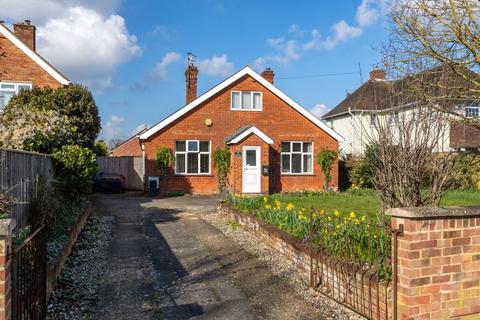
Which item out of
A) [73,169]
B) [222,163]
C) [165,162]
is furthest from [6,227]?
[222,163]

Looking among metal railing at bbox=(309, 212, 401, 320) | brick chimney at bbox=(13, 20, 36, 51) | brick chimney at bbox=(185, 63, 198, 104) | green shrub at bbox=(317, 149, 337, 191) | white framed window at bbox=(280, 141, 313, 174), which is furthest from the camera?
brick chimney at bbox=(185, 63, 198, 104)

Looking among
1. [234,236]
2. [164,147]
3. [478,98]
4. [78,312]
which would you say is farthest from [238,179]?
[78,312]

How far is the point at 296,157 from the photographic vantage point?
854 inches

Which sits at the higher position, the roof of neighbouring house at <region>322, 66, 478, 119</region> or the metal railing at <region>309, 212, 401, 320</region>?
the roof of neighbouring house at <region>322, 66, 478, 119</region>

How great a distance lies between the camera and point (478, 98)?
25.6 ft

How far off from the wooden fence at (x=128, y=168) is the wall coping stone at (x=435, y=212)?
20115mm

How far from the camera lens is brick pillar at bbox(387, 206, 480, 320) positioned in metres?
4.01

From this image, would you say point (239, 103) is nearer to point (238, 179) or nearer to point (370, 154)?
point (238, 179)

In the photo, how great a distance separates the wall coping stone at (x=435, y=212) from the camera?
3.99 meters

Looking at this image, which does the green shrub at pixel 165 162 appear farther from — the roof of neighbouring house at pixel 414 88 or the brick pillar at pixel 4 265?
the brick pillar at pixel 4 265

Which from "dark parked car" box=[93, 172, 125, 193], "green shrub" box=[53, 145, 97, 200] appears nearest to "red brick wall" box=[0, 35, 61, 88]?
"dark parked car" box=[93, 172, 125, 193]

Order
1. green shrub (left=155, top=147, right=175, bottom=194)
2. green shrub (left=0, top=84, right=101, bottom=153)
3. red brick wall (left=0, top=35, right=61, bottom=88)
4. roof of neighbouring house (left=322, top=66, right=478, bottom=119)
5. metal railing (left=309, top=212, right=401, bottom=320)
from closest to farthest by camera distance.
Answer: metal railing (left=309, top=212, right=401, bottom=320)
roof of neighbouring house (left=322, top=66, right=478, bottom=119)
green shrub (left=0, top=84, right=101, bottom=153)
red brick wall (left=0, top=35, right=61, bottom=88)
green shrub (left=155, top=147, right=175, bottom=194)

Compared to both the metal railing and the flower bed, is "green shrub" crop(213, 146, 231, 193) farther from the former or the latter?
the metal railing

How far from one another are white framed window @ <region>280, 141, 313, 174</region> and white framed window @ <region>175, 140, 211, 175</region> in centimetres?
385
